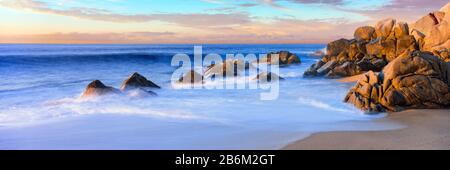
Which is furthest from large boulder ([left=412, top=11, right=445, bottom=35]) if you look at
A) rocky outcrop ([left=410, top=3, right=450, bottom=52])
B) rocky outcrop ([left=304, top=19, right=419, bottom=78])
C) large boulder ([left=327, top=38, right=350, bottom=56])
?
large boulder ([left=327, top=38, right=350, bottom=56])

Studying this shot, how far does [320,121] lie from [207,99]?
301cm

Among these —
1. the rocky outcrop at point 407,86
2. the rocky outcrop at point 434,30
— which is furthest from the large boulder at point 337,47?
the rocky outcrop at point 407,86

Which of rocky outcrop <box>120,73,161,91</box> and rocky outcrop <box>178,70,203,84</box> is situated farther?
rocky outcrop <box>178,70,203,84</box>

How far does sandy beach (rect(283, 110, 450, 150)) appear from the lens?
16.2ft

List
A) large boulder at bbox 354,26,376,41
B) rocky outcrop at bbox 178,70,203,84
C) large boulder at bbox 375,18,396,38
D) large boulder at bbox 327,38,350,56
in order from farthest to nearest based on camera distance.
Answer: large boulder at bbox 354,26,376,41
large boulder at bbox 327,38,350,56
large boulder at bbox 375,18,396,38
rocky outcrop at bbox 178,70,203,84

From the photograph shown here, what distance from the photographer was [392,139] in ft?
17.4

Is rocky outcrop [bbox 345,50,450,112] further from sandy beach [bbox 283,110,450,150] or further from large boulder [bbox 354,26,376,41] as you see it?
large boulder [bbox 354,26,376,41]

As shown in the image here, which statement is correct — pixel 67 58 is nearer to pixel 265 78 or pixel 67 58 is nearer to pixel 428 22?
pixel 265 78

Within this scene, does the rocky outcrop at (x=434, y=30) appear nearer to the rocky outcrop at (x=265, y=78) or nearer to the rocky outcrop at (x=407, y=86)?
the rocky outcrop at (x=265, y=78)

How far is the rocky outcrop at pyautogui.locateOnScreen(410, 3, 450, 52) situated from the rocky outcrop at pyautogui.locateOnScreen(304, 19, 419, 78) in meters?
0.44

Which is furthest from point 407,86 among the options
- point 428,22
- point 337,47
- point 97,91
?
point 337,47

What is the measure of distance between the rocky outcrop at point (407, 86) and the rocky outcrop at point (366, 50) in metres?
6.10
